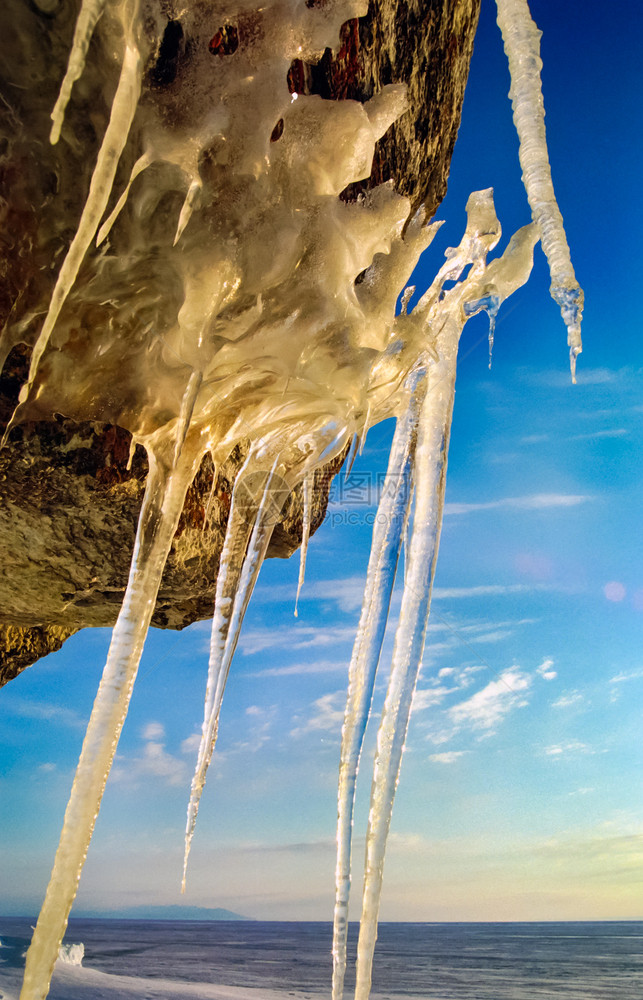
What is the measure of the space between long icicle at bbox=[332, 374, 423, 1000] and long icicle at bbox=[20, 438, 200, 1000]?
2.61ft

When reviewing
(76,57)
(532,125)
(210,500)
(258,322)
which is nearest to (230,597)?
(210,500)

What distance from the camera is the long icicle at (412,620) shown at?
75.9 inches

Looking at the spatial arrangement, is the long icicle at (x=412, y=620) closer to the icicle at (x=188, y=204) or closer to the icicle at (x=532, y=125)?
the icicle at (x=532, y=125)

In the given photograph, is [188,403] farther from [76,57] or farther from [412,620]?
[412,620]

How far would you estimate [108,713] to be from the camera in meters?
1.59

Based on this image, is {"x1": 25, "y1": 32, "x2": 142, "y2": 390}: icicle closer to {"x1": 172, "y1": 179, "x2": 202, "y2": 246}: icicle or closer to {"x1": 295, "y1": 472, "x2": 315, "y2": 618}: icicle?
{"x1": 172, "y1": 179, "x2": 202, "y2": 246}: icicle

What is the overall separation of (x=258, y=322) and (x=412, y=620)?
45.1 inches

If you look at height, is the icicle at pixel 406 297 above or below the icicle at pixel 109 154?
above

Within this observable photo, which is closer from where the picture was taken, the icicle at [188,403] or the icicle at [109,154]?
the icicle at [109,154]

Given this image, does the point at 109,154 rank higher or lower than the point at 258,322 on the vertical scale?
lower

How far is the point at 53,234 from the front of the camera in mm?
1363

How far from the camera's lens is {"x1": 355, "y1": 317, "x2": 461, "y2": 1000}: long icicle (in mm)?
1928

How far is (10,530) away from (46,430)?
645 millimetres

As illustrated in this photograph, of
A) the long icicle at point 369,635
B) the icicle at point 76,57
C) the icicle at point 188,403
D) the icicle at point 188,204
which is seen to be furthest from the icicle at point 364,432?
the icicle at point 76,57
